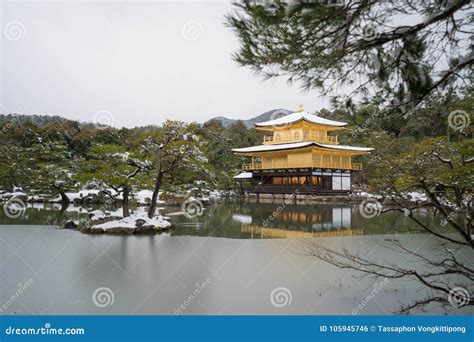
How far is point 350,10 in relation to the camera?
96.3 inches

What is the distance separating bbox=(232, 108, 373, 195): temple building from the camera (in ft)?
73.5

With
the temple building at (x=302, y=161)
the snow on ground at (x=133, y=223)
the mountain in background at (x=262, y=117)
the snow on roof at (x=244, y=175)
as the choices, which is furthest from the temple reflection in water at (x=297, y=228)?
the mountain in background at (x=262, y=117)

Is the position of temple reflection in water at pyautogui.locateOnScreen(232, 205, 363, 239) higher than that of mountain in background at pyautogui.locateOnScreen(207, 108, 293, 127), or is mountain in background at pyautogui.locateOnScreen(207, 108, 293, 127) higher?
mountain in background at pyautogui.locateOnScreen(207, 108, 293, 127)

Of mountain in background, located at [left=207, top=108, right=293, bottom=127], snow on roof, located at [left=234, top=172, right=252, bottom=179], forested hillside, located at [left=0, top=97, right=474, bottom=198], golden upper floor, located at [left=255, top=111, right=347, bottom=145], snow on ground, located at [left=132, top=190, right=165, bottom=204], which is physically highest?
mountain in background, located at [left=207, top=108, right=293, bottom=127]

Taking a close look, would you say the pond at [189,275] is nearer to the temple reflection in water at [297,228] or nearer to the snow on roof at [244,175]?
the temple reflection in water at [297,228]

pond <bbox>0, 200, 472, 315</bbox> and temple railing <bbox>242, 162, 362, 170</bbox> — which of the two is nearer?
pond <bbox>0, 200, 472, 315</bbox>

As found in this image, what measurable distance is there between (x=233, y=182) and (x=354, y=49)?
23216 millimetres

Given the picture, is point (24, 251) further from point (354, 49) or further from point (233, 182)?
point (233, 182)

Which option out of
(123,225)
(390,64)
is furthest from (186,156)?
(390,64)

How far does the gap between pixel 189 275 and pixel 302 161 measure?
18.7 m

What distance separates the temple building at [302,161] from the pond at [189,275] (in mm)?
14185

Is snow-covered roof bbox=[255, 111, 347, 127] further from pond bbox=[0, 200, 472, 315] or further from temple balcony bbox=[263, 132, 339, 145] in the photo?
pond bbox=[0, 200, 472, 315]

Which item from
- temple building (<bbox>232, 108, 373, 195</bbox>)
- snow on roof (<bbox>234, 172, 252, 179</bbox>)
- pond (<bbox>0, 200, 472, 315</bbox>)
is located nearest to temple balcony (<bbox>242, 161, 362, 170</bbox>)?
temple building (<bbox>232, 108, 373, 195</bbox>)

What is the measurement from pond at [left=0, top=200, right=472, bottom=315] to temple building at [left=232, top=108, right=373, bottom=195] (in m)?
14.2
